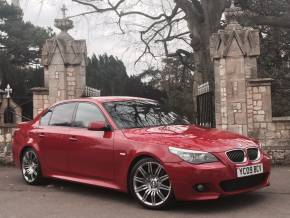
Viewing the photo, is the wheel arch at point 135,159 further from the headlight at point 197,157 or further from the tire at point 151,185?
the headlight at point 197,157

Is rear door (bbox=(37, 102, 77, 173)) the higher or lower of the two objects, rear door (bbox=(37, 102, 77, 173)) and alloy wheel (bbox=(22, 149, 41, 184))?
the higher

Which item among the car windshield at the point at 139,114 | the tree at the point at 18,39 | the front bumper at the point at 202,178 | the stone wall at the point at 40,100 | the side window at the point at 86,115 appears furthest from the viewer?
the tree at the point at 18,39

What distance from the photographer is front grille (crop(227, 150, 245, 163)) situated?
6.95 meters

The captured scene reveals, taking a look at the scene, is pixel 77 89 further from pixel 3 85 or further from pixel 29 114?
pixel 3 85

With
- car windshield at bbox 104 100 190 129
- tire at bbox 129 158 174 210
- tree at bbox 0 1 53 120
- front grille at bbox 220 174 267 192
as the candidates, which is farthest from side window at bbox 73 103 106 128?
tree at bbox 0 1 53 120

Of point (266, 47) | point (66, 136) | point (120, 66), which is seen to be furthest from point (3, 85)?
point (66, 136)

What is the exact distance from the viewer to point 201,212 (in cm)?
682

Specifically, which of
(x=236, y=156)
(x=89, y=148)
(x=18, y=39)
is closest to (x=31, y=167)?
(x=89, y=148)

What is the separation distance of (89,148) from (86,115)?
2.44ft

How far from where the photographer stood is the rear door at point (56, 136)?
28.1ft

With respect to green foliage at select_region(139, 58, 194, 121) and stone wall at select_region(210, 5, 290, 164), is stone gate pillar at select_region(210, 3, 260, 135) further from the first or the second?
green foliage at select_region(139, 58, 194, 121)

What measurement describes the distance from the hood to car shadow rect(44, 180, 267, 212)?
80 centimetres

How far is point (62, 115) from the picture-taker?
903 centimetres

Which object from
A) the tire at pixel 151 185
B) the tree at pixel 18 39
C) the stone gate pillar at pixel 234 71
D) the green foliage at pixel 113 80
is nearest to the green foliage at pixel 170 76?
the green foliage at pixel 113 80
